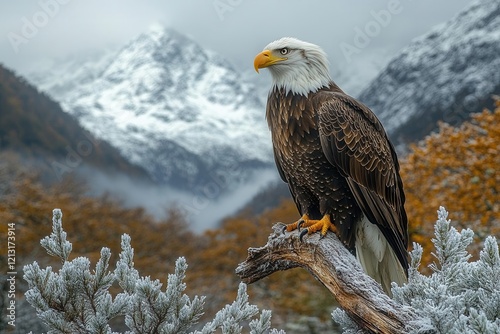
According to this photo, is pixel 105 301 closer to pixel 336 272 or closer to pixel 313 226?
pixel 336 272

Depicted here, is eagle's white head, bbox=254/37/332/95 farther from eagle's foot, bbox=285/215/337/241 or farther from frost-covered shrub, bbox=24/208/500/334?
frost-covered shrub, bbox=24/208/500/334

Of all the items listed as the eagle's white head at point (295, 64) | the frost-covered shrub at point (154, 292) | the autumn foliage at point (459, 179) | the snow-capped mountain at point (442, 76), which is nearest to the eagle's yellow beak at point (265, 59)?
the eagle's white head at point (295, 64)

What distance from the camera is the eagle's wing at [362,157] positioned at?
415 centimetres

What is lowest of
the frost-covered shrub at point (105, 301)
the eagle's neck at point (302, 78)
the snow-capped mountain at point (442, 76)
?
the snow-capped mountain at point (442, 76)

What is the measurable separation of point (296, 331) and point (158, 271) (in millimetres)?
7398

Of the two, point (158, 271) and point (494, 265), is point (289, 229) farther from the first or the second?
point (158, 271)

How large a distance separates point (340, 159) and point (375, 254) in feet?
3.12

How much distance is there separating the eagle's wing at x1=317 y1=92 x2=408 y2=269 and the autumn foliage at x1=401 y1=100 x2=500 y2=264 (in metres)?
5.99

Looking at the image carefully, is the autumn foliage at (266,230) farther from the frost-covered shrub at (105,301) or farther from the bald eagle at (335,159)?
the frost-covered shrub at (105,301)

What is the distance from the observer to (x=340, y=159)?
4.18 metres

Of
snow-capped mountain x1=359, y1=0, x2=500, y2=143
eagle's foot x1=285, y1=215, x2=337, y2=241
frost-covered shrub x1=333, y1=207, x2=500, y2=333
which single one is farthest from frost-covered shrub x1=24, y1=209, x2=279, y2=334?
snow-capped mountain x1=359, y1=0, x2=500, y2=143

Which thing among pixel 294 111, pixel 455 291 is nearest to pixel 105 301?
pixel 455 291

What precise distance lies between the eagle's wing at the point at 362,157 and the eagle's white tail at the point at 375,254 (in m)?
0.17

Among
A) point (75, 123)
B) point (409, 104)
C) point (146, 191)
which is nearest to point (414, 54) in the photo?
point (409, 104)
